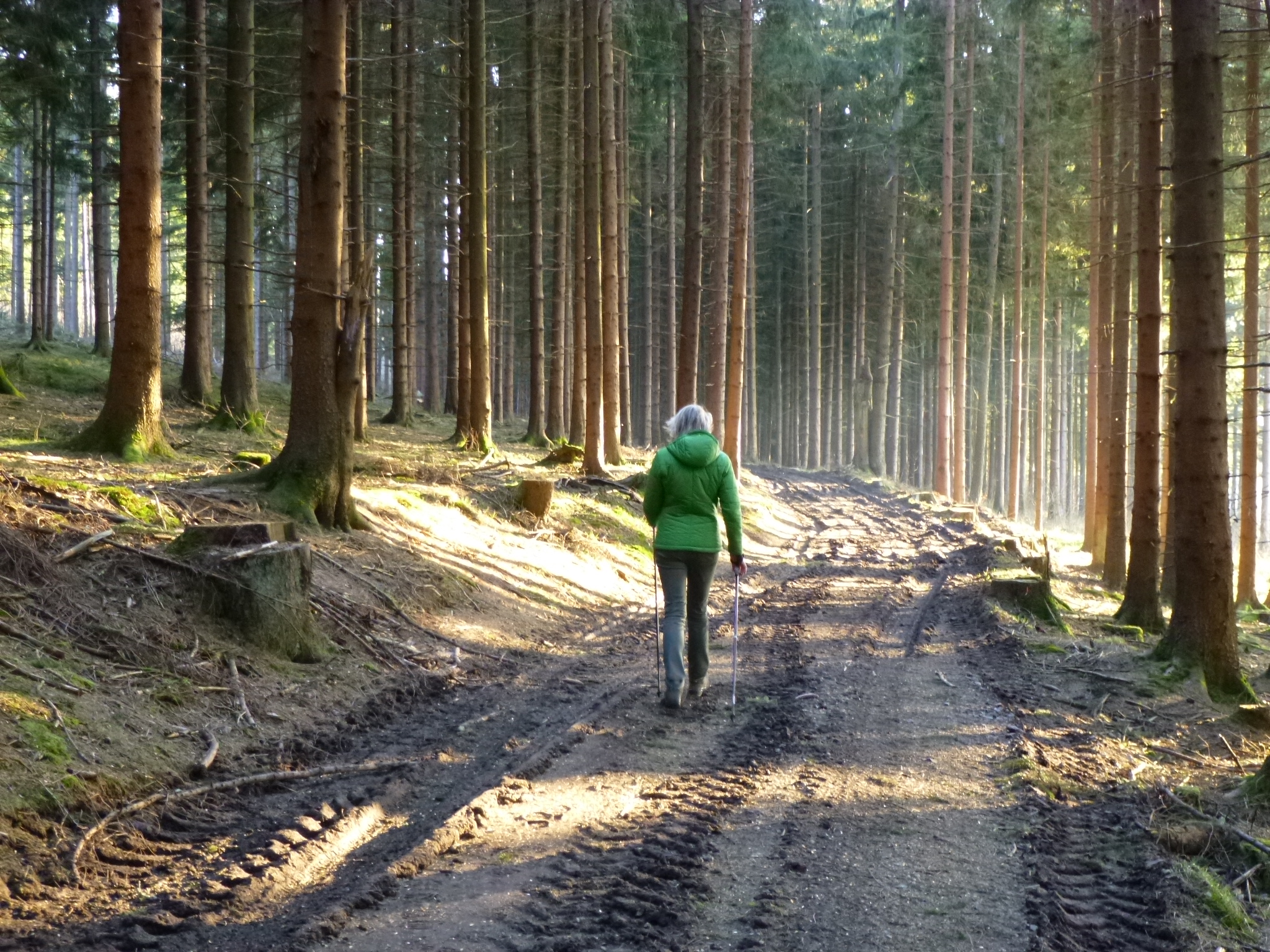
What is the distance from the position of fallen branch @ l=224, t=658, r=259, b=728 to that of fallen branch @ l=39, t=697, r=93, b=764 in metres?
1.21

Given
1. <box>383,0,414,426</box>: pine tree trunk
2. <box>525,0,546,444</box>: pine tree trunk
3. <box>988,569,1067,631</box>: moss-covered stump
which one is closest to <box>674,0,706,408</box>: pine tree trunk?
<box>525,0,546,444</box>: pine tree trunk

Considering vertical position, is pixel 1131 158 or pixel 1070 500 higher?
pixel 1131 158

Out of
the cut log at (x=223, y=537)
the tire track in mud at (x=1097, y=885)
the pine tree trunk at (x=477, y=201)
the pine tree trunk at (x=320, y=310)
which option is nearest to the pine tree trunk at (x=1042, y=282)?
the pine tree trunk at (x=477, y=201)

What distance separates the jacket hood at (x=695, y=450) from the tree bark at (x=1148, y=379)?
291 inches

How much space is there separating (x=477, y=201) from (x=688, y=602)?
13.3 meters

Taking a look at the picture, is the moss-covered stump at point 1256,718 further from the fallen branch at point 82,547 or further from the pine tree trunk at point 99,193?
the pine tree trunk at point 99,193

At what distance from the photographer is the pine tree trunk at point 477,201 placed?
750 inches

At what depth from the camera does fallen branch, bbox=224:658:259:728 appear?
662 cm

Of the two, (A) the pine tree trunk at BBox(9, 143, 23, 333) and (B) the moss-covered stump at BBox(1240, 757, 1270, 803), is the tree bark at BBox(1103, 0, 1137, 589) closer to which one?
(B) the moss-covered stump at BBox(1240, 757, 1270, 803)

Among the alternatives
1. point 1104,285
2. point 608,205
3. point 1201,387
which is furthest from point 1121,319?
point 608,205

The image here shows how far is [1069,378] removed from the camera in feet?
176

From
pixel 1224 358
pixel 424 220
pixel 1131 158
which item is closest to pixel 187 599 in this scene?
pixel 1224 358

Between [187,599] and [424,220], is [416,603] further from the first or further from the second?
[424,220]

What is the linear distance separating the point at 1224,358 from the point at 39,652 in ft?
32.6
